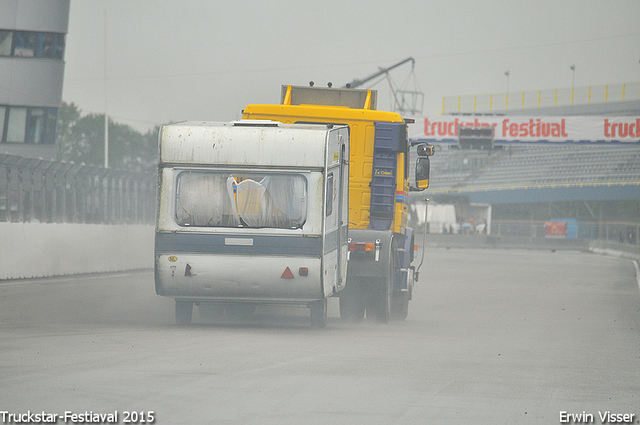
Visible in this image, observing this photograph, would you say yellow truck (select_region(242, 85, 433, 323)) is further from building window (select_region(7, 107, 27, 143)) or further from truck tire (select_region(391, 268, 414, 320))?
building window (select_region(7, 107, 27, 143))

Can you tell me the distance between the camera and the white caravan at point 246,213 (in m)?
12.5

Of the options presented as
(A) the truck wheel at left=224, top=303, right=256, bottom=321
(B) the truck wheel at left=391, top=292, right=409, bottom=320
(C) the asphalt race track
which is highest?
(B) the truck wheel at left=391, top=292, right=409, bottom=320

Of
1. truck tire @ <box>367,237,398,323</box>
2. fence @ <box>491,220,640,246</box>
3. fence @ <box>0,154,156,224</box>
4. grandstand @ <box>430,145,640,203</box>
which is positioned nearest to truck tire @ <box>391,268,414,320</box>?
truck tire @ <box>367,237,398,323</box>

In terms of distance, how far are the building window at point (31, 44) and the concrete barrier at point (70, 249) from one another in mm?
19194

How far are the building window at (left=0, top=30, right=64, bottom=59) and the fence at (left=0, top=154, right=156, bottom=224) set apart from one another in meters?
18.1

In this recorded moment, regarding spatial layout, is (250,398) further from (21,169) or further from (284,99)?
(21,169)

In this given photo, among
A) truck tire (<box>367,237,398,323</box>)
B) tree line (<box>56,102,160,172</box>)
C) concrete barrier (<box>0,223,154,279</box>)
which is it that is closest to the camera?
truck tire (<box>367,237,398,323</box>)

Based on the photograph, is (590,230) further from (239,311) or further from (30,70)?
(239,311)

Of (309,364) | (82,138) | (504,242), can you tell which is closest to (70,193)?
(309,364)

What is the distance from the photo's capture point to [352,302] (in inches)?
582

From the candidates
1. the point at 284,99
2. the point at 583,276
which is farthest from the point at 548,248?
the point at 284,99

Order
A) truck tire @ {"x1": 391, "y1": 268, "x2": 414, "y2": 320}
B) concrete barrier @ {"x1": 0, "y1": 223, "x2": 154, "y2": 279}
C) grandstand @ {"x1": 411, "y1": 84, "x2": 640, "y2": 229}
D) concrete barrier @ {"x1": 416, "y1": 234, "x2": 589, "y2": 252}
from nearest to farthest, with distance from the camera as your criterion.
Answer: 1. truck tire @ {"x1": 391, "y1": 268, "x2": 414, "y2": 320}
2. concrete barrier @ {"x1": 0, "y1": 223, "x2": 154, "y2": 279}
3. concrete barrier @ {"x1": 416, "y1": 234, "x2": 589, "y2": 252}
4. grandstand @ {"x1": 411, "y1": 84, "x2": 640, "y2": 229}

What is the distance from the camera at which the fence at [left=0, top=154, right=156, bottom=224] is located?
22.5 metres

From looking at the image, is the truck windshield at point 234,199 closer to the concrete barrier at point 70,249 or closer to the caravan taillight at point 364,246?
the caravan taillight at point 364,246
